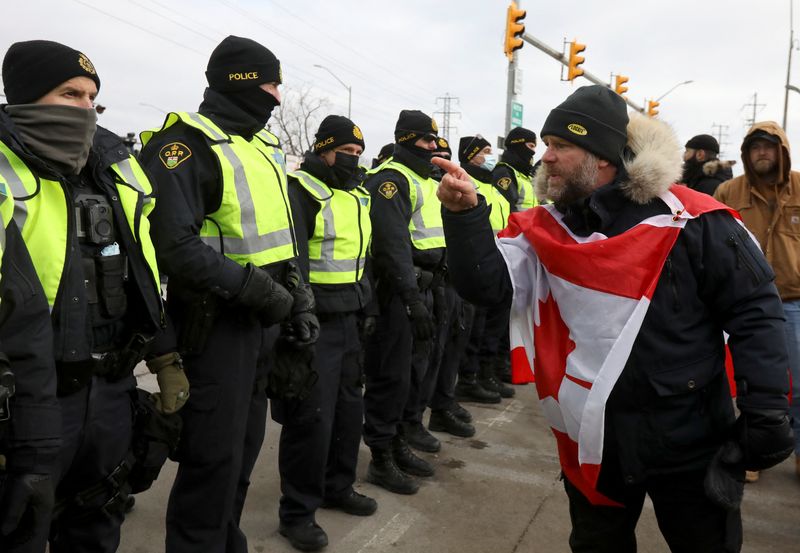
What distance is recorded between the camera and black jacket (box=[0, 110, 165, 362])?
A: 6.17 ft

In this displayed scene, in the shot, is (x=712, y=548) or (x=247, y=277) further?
(x=247, y=277)

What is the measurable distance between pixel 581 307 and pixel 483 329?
3694 millimetres

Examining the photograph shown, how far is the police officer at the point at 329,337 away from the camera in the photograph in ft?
10.6

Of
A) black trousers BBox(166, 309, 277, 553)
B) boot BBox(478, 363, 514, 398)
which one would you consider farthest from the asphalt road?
boot BBox(478, 363, 514, 398)

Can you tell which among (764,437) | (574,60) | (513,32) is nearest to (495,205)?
(764,437)

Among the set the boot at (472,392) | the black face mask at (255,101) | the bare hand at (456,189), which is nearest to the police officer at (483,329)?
the boot at (472,392)

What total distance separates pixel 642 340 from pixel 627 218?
1.36 ft

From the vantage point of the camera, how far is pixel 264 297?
2457mm

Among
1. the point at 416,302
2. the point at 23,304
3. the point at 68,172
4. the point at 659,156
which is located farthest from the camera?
the point at 416,302

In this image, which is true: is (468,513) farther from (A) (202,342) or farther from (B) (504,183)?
(B) (504,183)

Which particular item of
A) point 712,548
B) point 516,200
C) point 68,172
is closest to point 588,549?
point 712,548

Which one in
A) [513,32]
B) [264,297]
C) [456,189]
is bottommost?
[264,297]

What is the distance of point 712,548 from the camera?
2.11 metres

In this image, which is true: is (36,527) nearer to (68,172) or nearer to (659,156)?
(68,172)
